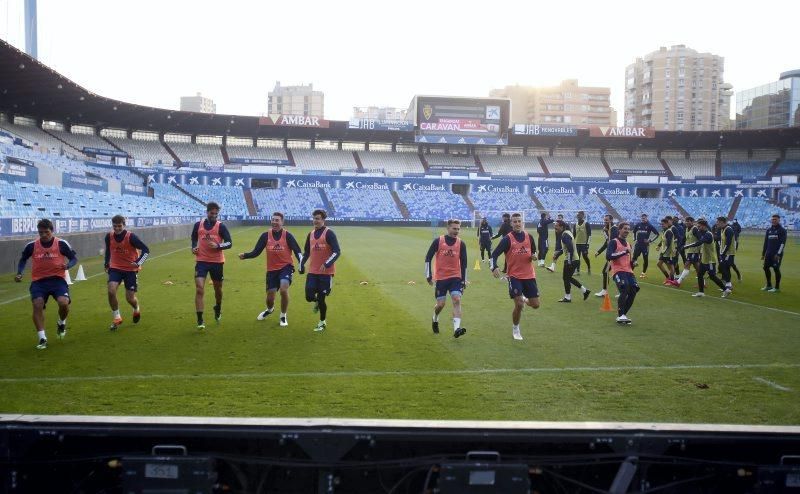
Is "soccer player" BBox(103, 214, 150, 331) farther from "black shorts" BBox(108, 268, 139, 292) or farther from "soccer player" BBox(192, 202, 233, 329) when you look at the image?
"soccer player" BBox(192, 202, 233, 329)

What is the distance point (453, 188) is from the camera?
251ft

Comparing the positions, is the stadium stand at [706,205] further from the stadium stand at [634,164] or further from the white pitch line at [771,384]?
the white pitch line at [771,384]

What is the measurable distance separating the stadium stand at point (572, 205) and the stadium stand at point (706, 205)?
967 centimetres

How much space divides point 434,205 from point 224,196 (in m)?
23.2

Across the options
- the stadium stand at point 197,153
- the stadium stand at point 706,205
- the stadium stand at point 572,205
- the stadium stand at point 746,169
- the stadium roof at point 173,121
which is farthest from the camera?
the stadium stand at point 746,169

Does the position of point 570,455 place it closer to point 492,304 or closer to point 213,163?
point 492,304

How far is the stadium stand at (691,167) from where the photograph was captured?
81.6 m

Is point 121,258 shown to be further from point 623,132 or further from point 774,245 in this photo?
point 623,132

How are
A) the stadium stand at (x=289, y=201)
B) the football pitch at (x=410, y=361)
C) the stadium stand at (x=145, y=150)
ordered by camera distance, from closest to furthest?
the football pitch at (x=410, y=361)
the stadium stand at (x=289, y=201)
the stadium stand at (x=145, y=150)

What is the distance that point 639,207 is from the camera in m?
73.7

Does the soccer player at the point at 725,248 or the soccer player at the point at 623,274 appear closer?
the soccer player at the point at 623,274

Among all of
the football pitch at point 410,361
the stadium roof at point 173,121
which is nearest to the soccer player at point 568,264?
the football pitch at point 410,361

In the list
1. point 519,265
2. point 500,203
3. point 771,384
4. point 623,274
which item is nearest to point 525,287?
point 519,265

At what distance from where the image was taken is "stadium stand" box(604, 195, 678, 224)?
237 feet
